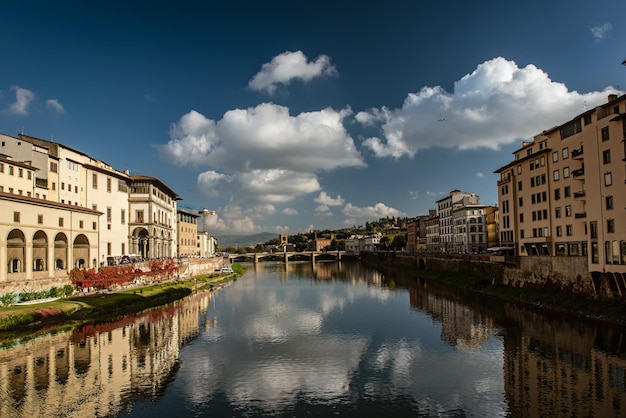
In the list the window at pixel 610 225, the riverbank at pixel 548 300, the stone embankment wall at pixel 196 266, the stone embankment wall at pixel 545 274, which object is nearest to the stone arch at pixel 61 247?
the stone embankment wall at pixel 196 266

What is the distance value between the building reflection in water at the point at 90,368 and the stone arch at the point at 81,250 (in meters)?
16.2

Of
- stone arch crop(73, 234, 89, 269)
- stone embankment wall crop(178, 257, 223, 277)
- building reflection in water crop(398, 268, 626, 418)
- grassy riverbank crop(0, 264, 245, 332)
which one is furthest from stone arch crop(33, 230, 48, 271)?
building reflection in water crop(398, 268, 626, 418)

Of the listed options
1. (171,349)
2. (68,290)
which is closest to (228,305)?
(68,290)

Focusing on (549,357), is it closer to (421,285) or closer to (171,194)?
(421,285)

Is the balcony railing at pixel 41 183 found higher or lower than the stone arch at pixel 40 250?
higher

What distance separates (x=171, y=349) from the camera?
97.6 ft

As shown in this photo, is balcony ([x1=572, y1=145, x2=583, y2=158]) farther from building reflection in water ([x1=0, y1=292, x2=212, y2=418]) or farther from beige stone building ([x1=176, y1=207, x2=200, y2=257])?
beige stone building ([x1=176, y1=207, x2=200, y2=257])

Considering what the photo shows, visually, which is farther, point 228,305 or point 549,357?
point 228,305

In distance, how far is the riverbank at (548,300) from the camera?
32.6 metres

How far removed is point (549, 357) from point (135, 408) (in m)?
22.8

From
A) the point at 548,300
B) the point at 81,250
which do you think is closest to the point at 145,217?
the point at 81,250

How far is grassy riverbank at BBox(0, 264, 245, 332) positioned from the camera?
33.0 m

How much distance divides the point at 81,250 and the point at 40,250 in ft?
15.3

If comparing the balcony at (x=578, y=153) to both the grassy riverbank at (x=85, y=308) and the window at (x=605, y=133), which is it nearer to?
the window at (x=605, y=133)
